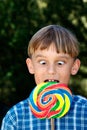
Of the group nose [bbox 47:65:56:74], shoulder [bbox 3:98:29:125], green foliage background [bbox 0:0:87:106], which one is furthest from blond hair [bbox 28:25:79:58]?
green foliage background [bbox 0:0:87:106]

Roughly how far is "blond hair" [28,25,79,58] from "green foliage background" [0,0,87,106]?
744 cm

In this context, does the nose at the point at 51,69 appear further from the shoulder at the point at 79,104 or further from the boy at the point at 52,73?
the shoulder at the point at 79,104

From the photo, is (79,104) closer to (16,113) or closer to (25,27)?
(16,113)

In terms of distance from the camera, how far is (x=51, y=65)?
3.58 metres

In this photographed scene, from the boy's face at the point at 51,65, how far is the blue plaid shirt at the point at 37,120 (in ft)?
0.69

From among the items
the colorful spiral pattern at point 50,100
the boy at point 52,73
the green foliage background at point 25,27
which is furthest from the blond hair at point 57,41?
the green foliage background at point 25,27

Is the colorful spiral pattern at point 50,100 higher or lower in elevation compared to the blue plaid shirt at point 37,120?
higher

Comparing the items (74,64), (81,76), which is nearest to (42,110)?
(74,64)

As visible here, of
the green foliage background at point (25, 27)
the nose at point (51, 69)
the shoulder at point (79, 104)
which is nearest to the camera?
the nose at point (51, 69)

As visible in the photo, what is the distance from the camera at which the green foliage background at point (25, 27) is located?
11430 mm

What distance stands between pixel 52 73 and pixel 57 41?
0.78ft

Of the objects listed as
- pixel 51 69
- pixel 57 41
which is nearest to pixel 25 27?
pixel 57 41

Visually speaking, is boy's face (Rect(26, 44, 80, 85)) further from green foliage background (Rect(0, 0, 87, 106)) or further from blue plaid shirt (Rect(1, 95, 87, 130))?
green foliage background (Rect(0, 0, 87, 106))

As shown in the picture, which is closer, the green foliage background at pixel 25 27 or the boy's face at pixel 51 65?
the boy's face at pixel 51 65
